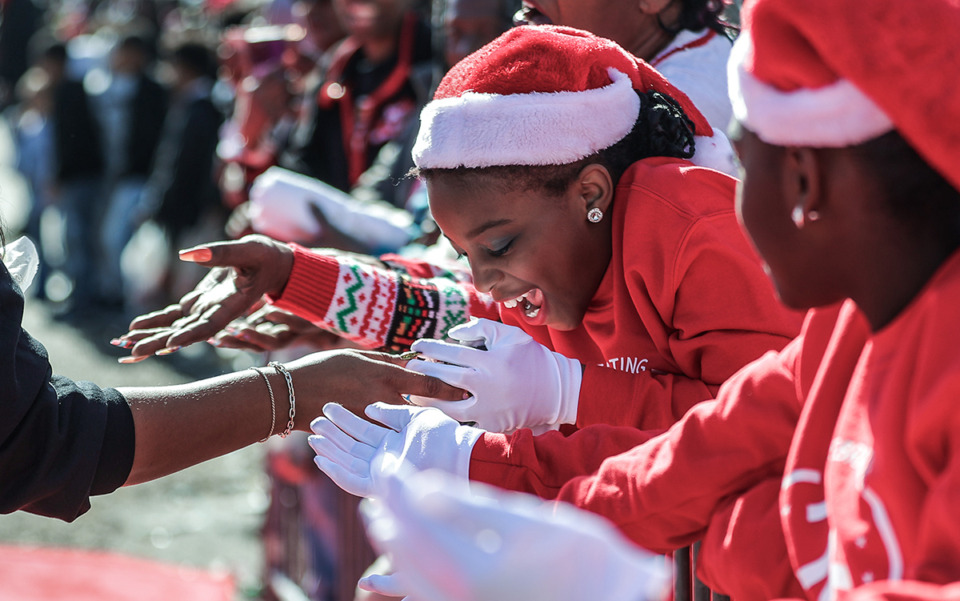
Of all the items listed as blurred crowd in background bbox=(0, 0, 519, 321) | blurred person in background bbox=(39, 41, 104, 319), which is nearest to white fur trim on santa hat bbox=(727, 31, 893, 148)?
blurred crowd in background bbox=(0, 0, 519, 321)

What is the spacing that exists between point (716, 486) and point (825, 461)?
0.58 feet

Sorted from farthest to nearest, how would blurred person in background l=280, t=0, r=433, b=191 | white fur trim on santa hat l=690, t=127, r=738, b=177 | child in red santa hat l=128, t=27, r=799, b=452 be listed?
blurred person in background l=280, t=0, r=433, b=191 → white fur trim on santa hat l=690, t=127, r=738, b=177 → child in red santa hat l=128, t=27, r=799, b=452

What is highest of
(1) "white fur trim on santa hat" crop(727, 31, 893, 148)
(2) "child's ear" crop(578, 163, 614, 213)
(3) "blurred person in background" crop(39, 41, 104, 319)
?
(1) "white fur trim on santa hat" crop(727, 31, 893, 148)

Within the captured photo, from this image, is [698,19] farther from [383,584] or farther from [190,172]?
[190,172]

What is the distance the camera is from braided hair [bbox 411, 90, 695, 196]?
196cm

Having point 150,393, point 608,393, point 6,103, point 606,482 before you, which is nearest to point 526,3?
point 608,393

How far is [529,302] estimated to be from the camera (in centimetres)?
203

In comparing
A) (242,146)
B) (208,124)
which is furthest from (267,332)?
(208,124)

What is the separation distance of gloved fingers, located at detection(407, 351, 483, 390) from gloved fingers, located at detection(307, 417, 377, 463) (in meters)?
0.27

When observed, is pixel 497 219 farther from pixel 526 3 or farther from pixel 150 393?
pixel 526 3

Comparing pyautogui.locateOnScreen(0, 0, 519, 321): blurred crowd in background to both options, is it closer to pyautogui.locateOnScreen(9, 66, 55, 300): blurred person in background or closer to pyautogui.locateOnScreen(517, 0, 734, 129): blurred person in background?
pyautogui.locateOnScreen(9, 66, 55, 300): blurred person in background

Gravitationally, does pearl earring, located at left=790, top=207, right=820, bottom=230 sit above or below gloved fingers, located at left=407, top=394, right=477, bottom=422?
above

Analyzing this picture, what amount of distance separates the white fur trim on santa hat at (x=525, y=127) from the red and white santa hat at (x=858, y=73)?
78 cm

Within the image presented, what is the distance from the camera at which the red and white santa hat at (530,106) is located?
1.92m
